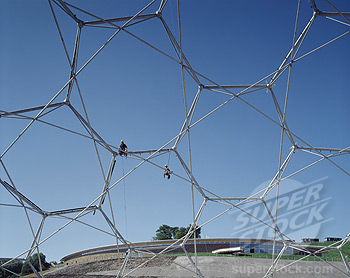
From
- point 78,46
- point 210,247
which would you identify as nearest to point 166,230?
point 210,247

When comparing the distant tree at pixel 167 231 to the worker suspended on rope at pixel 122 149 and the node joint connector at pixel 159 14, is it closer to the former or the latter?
the worker suspended on rope at pixel 122 149

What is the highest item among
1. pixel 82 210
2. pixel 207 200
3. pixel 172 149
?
pixel 172 149

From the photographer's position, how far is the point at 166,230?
3078 inches

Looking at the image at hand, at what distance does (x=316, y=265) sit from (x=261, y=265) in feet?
15.1

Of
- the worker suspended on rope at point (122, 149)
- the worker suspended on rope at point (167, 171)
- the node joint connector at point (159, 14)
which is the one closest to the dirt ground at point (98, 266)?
the worker suspended on rope at point (167, 171)

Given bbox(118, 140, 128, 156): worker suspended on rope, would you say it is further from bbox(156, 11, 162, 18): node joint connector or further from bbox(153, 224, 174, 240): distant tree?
bbox(153, 224, 174, 240): distant tree

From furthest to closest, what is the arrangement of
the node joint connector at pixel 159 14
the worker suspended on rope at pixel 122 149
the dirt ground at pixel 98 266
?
the dirt ground at pixel 98 266
the worker suspended on rope at pixel 122 149
the node joint connector at pixel 159 14

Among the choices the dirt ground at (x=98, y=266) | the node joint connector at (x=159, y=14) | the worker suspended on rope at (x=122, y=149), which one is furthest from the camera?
the dirt ground at (x=98, y=266)

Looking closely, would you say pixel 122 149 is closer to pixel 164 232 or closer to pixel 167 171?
pixel 167 171

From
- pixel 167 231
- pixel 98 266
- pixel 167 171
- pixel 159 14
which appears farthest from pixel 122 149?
pixel 167 231

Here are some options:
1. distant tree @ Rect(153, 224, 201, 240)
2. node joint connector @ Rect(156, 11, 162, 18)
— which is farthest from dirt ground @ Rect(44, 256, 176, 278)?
distant tree @ Rect(153, 224, 201, 240)

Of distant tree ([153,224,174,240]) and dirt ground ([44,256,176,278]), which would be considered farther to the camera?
distant tree ([153,224,174,240])

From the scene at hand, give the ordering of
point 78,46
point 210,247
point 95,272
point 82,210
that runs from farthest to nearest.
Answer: point 210,247, point 95,272, point 82,210, point 78,46

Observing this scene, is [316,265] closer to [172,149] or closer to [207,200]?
[207,200]
